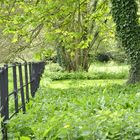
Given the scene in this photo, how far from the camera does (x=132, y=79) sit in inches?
610

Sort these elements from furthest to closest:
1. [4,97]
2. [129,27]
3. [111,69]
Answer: [111,69], [129,27], [4,97]

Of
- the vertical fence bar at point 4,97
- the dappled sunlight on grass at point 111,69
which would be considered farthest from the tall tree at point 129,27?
the dappled sunlight on grass at point 111,69

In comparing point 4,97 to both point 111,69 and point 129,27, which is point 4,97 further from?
point 111,69

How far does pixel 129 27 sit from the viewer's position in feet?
49.3

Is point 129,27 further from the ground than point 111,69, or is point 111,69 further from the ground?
point 129,27

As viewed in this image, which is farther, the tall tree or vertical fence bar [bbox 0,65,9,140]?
the tall tree

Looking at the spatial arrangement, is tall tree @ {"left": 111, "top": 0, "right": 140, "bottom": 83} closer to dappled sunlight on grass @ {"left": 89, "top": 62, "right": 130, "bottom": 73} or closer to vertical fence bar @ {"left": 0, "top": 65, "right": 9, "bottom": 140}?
vertical fence bar @ {"left": 0, "top": 65, "right": 9, "bottom": 140}

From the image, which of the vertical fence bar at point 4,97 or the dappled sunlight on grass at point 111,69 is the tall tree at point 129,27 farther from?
the dappled sunlight on grass at point 111,69

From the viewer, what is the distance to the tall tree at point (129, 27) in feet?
48.8

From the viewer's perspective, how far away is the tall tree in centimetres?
1488

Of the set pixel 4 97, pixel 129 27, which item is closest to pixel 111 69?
pixel 129 27

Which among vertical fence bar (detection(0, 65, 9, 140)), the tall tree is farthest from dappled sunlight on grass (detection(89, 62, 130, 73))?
vertical fence bar (detection(0, 65, 9, 140))

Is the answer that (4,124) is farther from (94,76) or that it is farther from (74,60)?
(74,60)

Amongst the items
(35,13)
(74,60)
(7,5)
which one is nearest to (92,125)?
(35,13)
